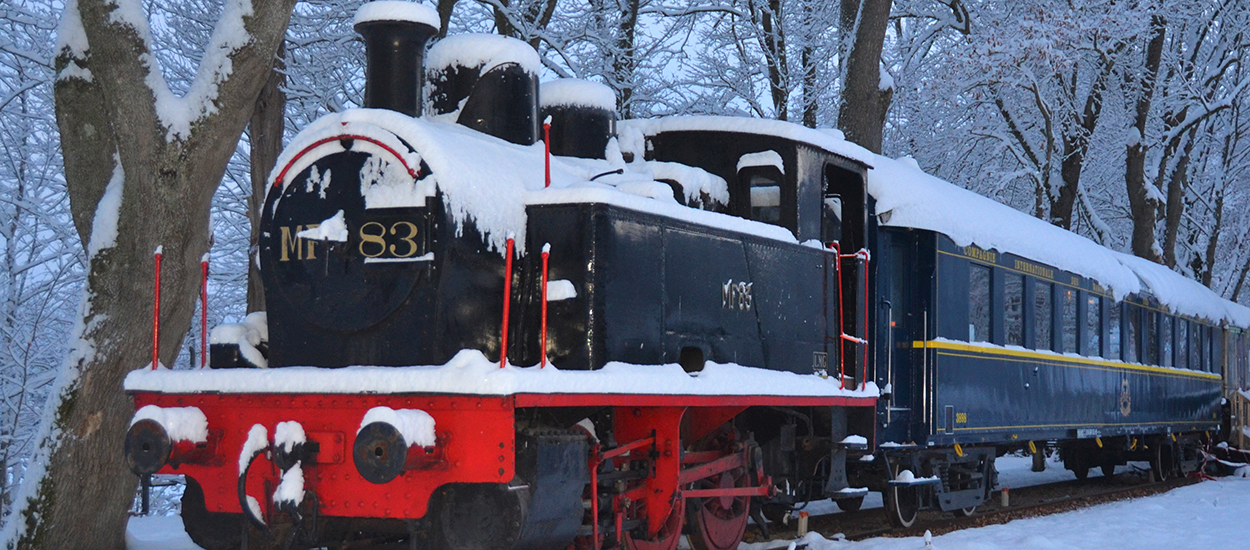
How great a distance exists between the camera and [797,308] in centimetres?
731

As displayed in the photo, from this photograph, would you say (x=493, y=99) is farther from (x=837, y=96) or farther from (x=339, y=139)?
(x=837, y=96)

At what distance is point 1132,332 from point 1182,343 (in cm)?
282

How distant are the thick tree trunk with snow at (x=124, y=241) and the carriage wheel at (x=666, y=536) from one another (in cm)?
337

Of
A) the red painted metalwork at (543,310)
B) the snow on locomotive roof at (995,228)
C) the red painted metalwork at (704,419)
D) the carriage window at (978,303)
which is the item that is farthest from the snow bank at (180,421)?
the carriage window at (978,303)

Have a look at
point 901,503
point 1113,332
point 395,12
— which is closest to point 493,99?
point 395,12

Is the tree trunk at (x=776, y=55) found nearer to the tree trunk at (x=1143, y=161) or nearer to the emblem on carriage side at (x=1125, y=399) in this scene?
the tree trunk at (x=1143, y=161)

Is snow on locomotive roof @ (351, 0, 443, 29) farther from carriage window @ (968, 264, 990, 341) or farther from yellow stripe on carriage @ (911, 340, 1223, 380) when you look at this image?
carriage window @ (968, 264, 990, 341)

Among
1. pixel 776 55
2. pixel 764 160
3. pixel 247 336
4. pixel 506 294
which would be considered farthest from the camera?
pixel 776 55

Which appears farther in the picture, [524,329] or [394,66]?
[394,66]

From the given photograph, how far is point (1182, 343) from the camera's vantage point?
51.8ft

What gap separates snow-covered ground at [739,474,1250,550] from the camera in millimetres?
7684

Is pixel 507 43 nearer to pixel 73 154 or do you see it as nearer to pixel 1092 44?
pixel 73 154

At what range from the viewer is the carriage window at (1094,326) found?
1212 cm

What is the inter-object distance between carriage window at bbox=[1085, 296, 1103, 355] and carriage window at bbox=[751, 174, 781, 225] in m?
6.05
